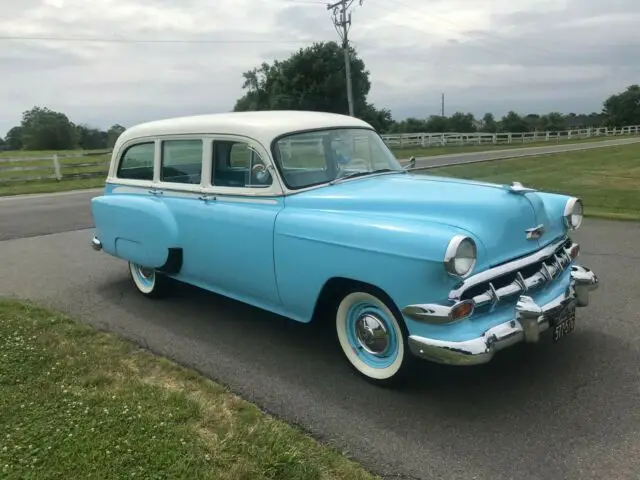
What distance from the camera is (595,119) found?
9425cm

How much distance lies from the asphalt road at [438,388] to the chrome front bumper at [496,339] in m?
0.40

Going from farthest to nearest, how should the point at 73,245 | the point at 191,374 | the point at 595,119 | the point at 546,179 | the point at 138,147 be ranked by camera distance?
the point at 595,119 → the point at 546,179 → the point at 73,245 → the point at 138,147 → the point at 191,374

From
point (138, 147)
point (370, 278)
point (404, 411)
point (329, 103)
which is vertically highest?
point (329, 103)

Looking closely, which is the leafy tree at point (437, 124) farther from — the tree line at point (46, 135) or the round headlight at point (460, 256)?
the round headlight at point (460, 256)

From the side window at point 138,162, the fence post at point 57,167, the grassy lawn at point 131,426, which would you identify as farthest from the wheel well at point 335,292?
the fence post at point 57,167

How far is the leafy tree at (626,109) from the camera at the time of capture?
255 feet

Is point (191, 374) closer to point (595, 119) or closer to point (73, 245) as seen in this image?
point (73, 245)

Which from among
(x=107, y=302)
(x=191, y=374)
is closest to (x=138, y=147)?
(x=107, y=302)

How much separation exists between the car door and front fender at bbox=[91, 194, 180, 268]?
0.72 ft

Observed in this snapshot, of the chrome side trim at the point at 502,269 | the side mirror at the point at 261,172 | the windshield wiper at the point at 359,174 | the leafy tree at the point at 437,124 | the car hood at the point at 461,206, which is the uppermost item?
the leafy tree at the point at 437,124

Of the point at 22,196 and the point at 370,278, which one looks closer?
the point at 370,278

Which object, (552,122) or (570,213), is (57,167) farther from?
(552,122)

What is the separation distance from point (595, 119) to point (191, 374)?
340ft

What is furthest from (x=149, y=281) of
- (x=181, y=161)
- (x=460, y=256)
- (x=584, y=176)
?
(x=584, y=176)
